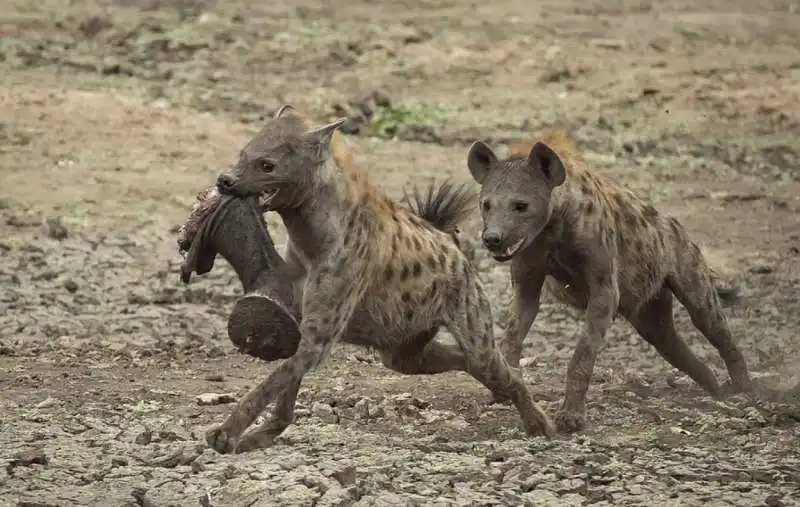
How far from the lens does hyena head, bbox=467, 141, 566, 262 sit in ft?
21.0

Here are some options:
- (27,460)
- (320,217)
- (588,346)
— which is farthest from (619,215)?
(27,460)

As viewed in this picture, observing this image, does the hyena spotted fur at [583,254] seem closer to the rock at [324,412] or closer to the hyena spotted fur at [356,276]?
the hyena spotted fur at [356,276]

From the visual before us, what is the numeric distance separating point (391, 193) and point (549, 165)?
4.56 metres

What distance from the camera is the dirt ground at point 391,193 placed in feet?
18.8

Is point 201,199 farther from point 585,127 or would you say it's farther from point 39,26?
point 39,26

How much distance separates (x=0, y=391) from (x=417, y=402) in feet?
Answer: 4.98

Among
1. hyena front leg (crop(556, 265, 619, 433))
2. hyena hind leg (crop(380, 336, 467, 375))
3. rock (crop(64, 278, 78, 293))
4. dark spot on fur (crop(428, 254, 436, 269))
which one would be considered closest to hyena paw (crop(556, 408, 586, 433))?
hyena front leg (crop(556, 265, 619, 433))

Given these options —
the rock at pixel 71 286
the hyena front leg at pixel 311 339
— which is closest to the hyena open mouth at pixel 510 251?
the hyena front leg at pixel 311 339

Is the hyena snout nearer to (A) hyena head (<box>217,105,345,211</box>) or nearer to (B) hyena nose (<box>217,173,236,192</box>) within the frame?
(A) hyena head (<box>217,105,345,211</box>)

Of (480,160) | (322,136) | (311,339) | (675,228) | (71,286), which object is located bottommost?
(71,286)

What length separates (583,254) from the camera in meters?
6.68

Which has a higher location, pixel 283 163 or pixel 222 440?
pixel 283 163

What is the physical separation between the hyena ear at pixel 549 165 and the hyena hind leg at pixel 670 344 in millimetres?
1146

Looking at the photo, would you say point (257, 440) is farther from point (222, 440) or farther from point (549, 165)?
point (549, 165)
